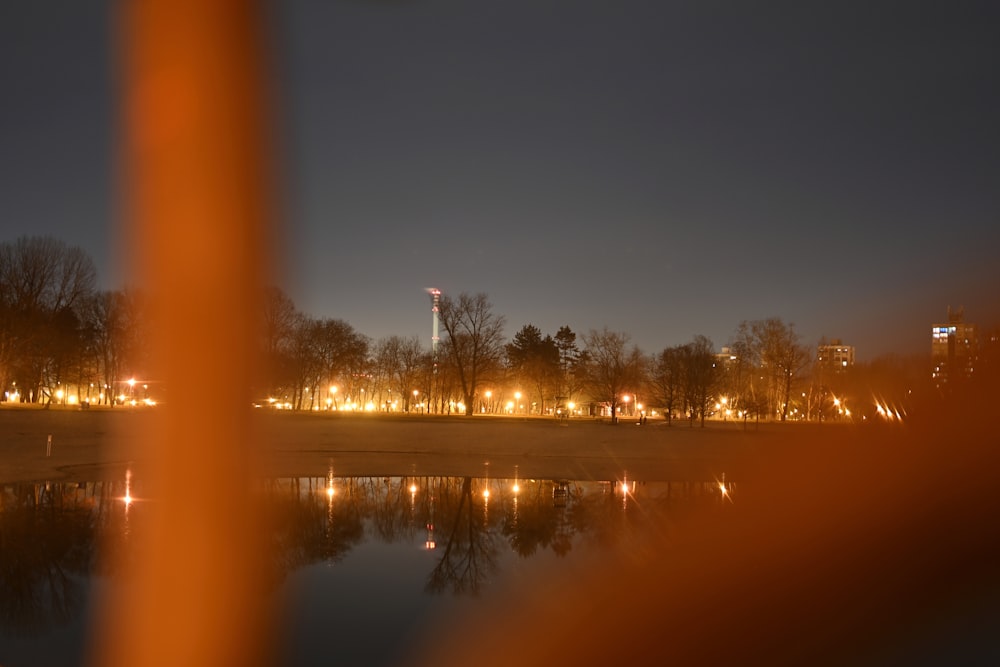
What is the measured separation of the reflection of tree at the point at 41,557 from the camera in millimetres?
9758

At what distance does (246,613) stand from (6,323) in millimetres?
49502

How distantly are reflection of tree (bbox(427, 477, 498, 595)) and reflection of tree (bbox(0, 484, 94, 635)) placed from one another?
17.7ft

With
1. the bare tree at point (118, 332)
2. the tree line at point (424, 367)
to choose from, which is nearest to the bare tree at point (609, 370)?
the tree line at point (424, 367)

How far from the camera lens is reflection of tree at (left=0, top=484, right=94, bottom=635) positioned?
9758 mm

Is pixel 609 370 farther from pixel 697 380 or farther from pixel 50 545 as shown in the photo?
pixel 50 545

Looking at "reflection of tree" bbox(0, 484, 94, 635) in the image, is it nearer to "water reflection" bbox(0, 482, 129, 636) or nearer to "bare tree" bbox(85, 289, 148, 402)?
"water reflection" bbox(0, 482, 129, 636)

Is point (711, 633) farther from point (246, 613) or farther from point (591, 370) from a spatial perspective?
point (591, 370)

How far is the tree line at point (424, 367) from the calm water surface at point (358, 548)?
1056 inches

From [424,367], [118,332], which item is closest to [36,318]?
[118,332]

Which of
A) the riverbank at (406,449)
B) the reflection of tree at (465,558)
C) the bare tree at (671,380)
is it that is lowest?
the reflection of tree at (465,558)

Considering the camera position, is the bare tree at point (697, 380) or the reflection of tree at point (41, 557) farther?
the bare tree at point (697, 380)

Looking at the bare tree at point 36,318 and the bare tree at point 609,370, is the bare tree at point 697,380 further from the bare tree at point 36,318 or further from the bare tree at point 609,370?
the bare tree at point 36,318

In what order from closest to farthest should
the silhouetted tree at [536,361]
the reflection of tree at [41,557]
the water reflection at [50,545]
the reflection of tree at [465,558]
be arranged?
the reflection of tree at [41,557] → the water reflection at [50,545] → the reflection of tree at [465,558] → the silhouetted tree at [536,361]

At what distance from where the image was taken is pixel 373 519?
16.8 m
